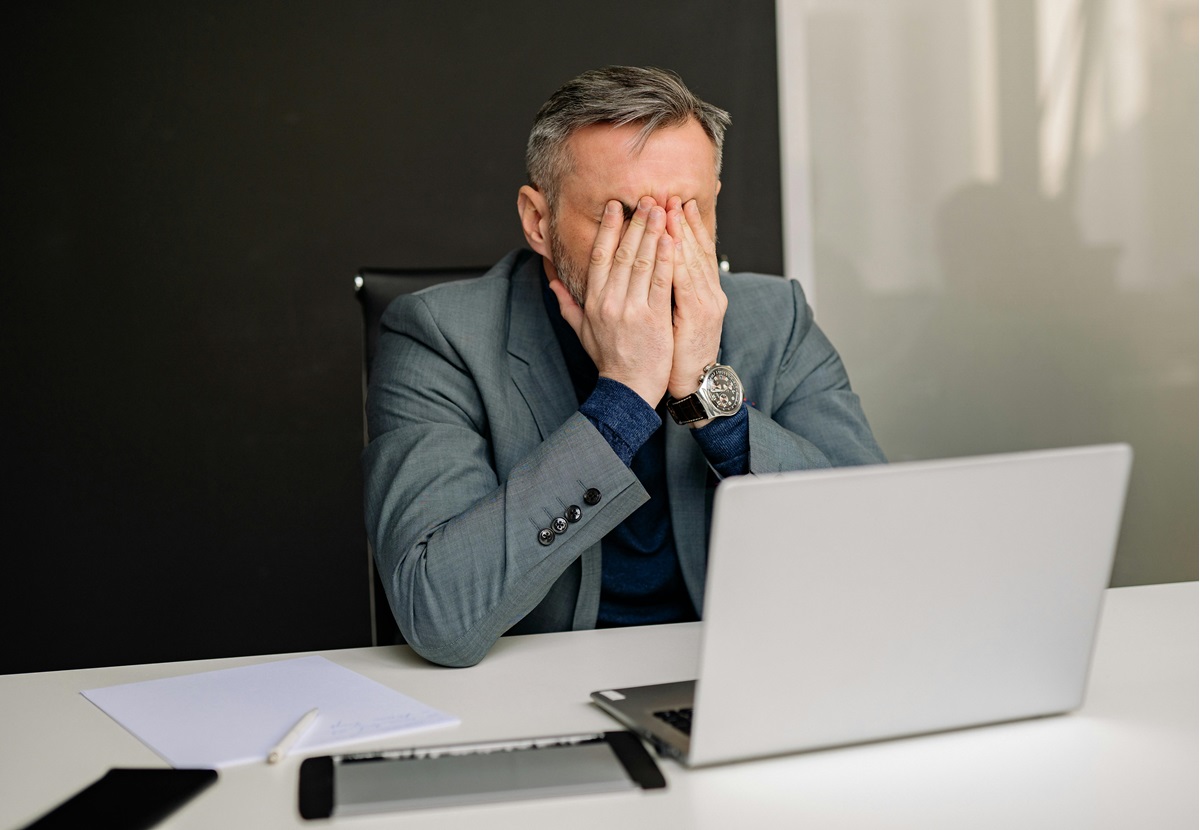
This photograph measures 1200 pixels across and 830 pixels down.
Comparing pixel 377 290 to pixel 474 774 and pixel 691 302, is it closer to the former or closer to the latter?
pixel 691 302

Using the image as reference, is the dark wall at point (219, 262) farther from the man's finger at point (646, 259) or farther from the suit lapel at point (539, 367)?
the man's finger at point (646, 259)

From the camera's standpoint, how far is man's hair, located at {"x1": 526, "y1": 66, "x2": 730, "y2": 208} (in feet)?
4.85

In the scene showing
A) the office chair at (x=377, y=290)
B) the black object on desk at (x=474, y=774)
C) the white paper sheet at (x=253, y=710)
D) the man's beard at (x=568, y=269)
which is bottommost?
the white paper sheet at (x=253, y=710)

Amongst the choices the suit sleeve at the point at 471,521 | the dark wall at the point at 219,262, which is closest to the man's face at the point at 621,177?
the suit sleeve at the point at 471,521

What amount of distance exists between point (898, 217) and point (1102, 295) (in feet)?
1.68

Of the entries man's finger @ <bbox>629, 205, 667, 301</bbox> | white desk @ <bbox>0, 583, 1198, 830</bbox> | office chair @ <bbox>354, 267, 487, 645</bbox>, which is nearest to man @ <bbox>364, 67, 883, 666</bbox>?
man's finger @ <bbox>629, 205, 667, 301</bbox>

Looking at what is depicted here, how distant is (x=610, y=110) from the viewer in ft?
4.85

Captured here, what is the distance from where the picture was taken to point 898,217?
2.72 metres

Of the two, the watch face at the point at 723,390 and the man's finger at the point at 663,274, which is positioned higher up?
the man's finger at the point at 663,274

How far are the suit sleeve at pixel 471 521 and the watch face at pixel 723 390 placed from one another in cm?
22

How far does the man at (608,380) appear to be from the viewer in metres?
1.27

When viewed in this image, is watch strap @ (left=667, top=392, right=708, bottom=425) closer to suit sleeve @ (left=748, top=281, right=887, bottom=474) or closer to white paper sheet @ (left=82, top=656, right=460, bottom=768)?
suit sleeve @ (left=748, top=281, right=887, bottom=474)

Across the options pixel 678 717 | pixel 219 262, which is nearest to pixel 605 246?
pixel 678 717

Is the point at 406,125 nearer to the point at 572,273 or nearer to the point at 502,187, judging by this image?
the point at 502,187
